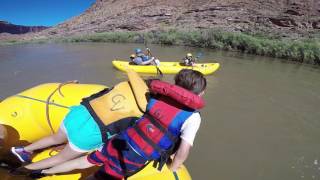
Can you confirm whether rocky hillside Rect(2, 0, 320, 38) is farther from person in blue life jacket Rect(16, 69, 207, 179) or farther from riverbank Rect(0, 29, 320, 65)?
person in blue life jacket Rect(16, 69, 207, 179)

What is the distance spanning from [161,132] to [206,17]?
2570cm

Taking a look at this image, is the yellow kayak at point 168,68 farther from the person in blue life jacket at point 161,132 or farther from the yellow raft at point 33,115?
the person in blue life jacket at point 161,132

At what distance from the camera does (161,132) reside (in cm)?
228

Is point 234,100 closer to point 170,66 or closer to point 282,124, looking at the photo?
point 282,124

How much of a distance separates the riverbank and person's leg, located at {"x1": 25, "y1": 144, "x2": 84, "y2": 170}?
12.8m

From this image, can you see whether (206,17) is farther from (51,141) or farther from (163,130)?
(163,130)

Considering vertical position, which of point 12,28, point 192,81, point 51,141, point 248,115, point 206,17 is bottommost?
point 248,115

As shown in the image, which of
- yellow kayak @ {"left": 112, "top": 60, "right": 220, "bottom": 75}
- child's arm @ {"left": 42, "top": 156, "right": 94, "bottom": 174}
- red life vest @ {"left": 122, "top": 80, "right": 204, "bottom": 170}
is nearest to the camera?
red life vest @ {"left": 122, "top": 80, "right": 204, "bottom": 170}

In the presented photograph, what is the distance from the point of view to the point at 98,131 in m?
2.47

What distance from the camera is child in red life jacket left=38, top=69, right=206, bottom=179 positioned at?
→ 7.32 ft

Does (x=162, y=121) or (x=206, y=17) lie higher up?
(x=206, y=17)

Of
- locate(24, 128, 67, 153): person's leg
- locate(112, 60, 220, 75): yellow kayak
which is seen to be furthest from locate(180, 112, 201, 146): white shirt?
locate(112, 60, 220, 75): yellow kayak

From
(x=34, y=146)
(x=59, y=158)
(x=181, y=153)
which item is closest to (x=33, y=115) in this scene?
(x=34, y=146)

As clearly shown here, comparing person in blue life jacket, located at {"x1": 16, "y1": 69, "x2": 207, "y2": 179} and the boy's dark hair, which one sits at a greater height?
the boy's dark hair
